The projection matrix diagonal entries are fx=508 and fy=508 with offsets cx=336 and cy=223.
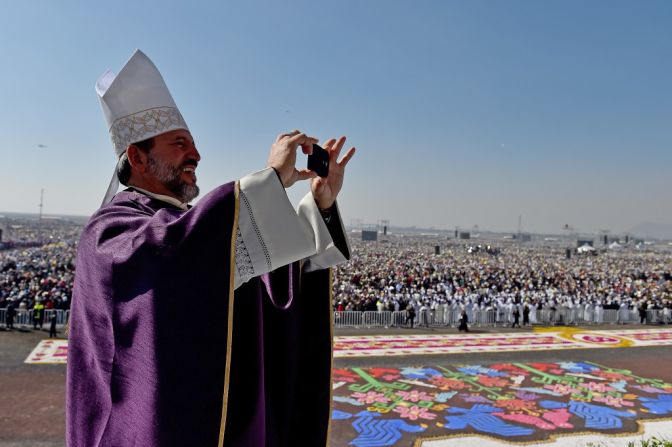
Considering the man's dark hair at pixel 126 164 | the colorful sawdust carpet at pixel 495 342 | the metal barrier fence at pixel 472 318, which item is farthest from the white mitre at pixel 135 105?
the metal barrier fence at pixel 472 318

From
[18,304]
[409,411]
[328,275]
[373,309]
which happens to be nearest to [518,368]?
[409,411]

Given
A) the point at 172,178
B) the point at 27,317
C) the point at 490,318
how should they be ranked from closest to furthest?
the point at 172,178
the point at 27,317
the point at 490,318

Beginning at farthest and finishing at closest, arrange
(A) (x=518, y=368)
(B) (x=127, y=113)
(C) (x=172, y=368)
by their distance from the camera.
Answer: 1. (A) (x=518, y=368)
2. (B) (x=127, y=113)
3. (C) (x=172, y=368)

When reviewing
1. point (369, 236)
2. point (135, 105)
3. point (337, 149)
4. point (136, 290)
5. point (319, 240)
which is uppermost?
point (369, 236)

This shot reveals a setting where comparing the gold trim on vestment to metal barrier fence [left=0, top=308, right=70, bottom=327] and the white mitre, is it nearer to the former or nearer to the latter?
the white mitre

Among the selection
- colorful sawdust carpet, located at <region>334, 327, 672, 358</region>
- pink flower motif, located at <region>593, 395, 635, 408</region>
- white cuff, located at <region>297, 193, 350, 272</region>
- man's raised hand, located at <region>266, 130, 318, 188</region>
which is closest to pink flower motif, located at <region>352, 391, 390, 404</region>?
colorful sawdust carpet, located at <region>334, 327, 672, 358</region>

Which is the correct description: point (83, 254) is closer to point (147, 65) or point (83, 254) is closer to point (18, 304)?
point (147, 65)

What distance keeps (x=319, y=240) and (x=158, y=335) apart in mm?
841

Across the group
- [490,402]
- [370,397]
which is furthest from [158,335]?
[490,402]

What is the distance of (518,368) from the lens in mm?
11656

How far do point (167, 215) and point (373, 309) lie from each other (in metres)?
16.3

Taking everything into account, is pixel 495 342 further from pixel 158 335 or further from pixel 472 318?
pixel 158 335

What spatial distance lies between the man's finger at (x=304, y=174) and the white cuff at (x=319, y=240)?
193mm

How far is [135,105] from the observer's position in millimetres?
1985
